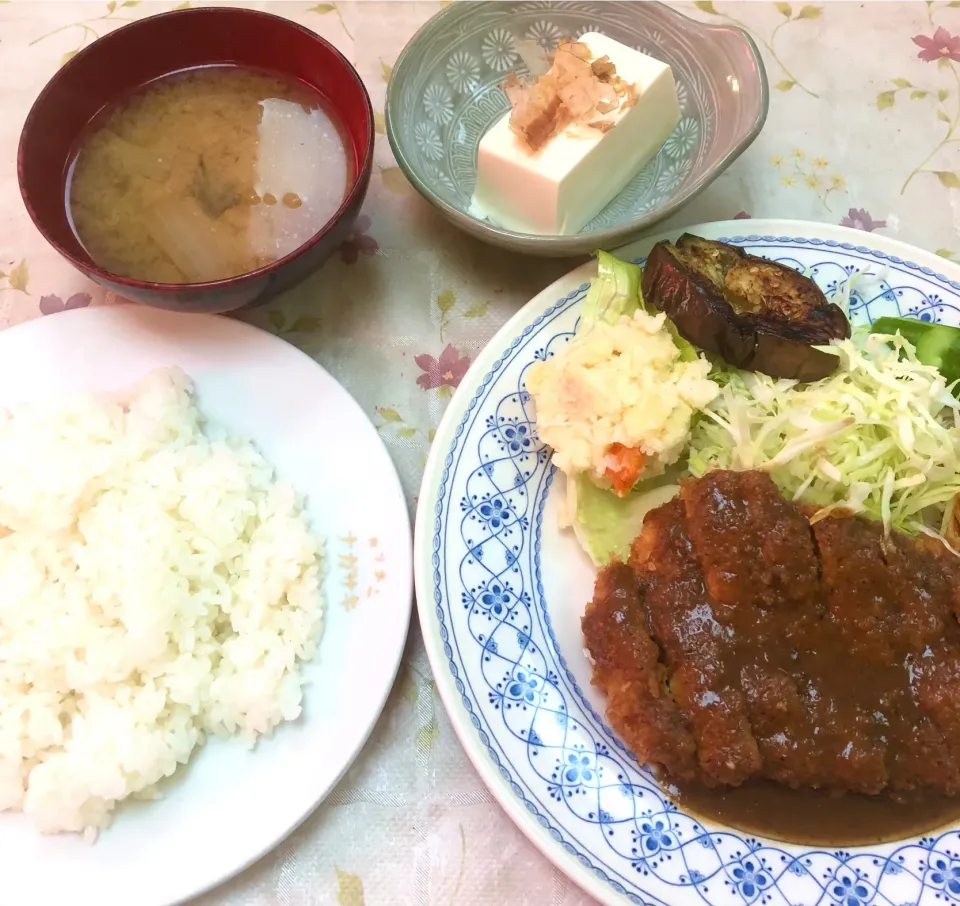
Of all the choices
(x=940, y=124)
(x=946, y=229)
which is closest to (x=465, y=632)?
(x=946, y=229)

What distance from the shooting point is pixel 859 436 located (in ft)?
7.39

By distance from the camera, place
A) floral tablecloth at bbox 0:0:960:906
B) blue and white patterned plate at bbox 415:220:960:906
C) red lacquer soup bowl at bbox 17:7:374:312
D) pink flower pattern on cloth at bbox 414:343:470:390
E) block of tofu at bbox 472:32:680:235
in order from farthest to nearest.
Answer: pink flower pattern on cloth at bbox 414:343:470:390, block of tofu at bbox 472:32:680:235, red lacquer soup bowl at bbox 17:7:374:312, floral tablecloth at bbox 0:0:960:906, blue and white patterned plate at bbox 415:220:960:906

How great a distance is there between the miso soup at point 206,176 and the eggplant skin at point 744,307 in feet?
3.30

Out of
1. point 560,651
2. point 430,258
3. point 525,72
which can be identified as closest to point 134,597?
point 560,651

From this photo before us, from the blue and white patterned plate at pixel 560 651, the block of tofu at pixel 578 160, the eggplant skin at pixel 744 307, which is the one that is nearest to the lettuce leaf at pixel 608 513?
the blue and white patterned plate at pixel 560 651

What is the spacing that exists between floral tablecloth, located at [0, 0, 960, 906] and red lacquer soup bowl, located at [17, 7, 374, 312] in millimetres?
429

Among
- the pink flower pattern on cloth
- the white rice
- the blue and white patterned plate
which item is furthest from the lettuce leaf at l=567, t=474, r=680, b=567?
the white rice

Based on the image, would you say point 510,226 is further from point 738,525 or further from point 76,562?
point 76,562

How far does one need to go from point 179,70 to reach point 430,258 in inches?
38.5

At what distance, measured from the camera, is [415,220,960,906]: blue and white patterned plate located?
1.79 meters

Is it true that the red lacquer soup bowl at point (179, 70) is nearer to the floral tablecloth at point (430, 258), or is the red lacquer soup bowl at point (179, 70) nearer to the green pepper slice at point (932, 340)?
the floral tablecloth at point (430, 258)

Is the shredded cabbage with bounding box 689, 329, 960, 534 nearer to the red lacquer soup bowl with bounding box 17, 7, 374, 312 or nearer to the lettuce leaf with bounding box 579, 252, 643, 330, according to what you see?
the lettuce leaf with bounding box 579, 252, 643, 330

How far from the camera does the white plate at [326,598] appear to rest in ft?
5.99

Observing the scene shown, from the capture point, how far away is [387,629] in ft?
6.67
